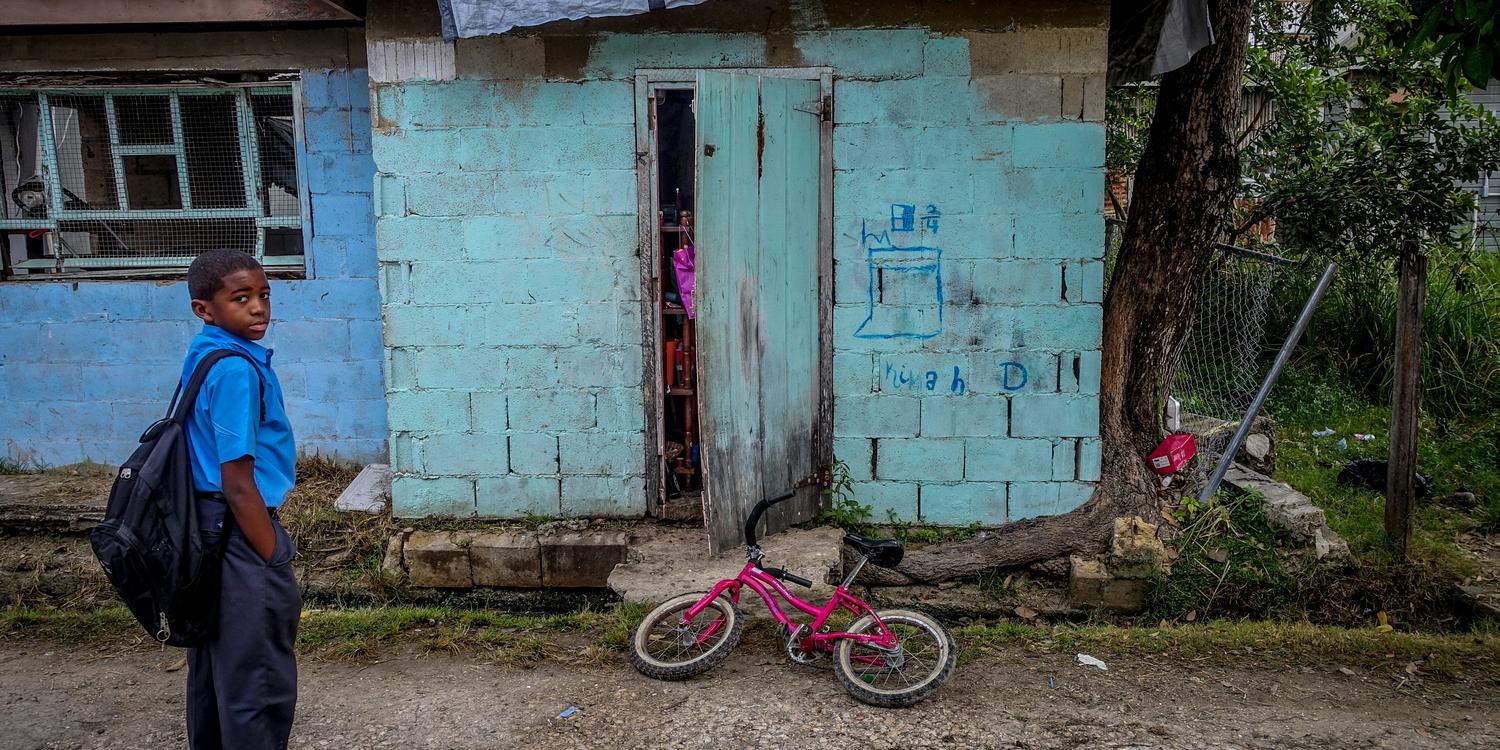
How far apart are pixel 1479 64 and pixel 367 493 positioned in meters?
5.38

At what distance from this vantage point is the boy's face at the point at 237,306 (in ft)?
9.32

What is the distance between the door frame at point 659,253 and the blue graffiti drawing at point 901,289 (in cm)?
20

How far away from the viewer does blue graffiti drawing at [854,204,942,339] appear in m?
5.09

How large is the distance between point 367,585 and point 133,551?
8.44ft

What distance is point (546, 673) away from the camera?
433 cm

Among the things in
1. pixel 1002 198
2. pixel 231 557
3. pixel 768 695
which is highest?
pixel 1002 198

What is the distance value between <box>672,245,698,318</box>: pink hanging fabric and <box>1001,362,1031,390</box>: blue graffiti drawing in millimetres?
1588

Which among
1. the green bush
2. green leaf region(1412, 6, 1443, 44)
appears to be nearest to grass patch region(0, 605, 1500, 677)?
green leaf region(1412, 6, 1443, 44)

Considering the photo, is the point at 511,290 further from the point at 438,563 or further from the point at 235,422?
the point at 235,422

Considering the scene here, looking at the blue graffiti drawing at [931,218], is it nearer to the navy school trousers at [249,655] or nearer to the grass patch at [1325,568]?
the grass patch at [1325,568]

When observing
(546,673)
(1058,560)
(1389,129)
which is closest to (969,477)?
(1058,560)

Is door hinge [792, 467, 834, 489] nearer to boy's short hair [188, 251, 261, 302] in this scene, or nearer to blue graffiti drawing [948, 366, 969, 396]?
blue graffiti drawing [948, 366, 969, 396]

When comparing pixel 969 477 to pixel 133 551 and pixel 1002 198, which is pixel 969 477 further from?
pixel 133 551

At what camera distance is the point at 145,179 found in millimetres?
5898
